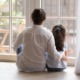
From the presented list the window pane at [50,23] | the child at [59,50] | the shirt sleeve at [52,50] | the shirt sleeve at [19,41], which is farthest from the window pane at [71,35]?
the shirt sleeve at [19,41]

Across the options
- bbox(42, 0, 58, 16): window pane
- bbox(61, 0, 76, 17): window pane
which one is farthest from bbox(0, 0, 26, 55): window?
bbox(61, 0, 76, 17): window pane

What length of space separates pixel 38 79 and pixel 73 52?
30.3 inches

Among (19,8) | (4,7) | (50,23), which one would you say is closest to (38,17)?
(50,23)

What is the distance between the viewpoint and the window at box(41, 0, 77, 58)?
3002mm

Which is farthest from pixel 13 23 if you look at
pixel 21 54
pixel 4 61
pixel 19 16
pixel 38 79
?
pixel 38 79

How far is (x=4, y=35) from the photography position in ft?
10.6

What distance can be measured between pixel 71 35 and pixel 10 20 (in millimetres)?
724

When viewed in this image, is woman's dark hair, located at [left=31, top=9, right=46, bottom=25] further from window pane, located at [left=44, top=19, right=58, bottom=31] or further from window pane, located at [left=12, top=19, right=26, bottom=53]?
A: window pane, located at [left=12, top=19, right=26, bottom=53]

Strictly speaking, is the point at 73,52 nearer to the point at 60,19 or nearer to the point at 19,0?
the point at 60,19

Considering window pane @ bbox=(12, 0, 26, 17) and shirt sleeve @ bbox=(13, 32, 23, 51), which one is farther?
window pane @ bbox=(12, 0, 26, 17)

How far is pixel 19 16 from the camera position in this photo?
3.19m

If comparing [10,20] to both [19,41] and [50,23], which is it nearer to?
[50,23]

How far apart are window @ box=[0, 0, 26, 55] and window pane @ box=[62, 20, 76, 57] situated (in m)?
0.50

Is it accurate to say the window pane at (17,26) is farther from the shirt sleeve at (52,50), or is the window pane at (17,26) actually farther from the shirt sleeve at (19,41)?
the shirt sleeve at (52,50)
